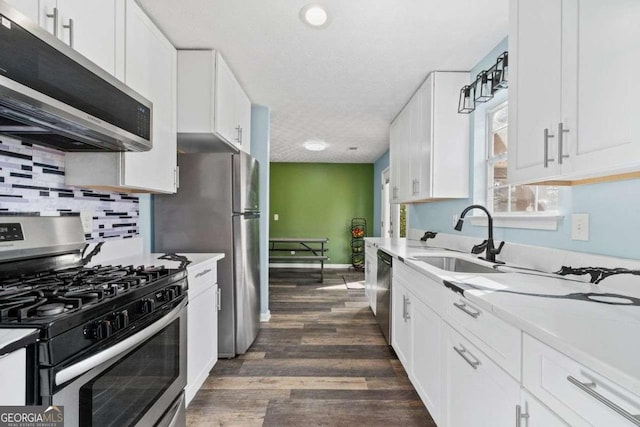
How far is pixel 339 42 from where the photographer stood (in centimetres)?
209

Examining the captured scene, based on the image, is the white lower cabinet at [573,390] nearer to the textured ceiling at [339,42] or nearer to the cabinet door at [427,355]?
the cabinet door at [427,355]

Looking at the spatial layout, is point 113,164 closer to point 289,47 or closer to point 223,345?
point 289,47

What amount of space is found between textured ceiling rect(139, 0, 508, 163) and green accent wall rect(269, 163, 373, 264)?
3453 mm

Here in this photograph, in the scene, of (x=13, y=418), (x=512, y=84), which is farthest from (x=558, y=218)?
(x=13, y=418)

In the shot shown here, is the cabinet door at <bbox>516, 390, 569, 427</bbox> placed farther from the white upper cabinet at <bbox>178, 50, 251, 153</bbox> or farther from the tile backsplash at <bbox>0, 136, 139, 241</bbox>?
the white upper cabinet at <bbox>178, 50, 251, 153</bbox>

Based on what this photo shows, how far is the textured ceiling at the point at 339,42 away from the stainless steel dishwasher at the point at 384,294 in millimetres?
1554

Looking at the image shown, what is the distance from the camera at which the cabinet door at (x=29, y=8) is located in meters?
1.01

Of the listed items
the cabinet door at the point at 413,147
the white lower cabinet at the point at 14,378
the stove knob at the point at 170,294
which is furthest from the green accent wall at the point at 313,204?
the white lower cabinet at the point at 14,378

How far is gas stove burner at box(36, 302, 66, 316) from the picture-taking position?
0.81 meters

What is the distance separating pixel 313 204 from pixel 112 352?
587 cm

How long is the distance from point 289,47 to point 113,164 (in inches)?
54.8

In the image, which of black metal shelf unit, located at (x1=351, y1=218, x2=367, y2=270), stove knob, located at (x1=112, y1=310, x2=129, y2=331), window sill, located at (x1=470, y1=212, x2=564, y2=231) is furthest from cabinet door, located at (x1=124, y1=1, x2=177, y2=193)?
black metal shelf unit, located at (x1=351, y1=218, x2=367, y2=270)

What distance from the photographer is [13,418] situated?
72 cm

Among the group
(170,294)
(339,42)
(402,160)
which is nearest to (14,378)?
(170,294)
